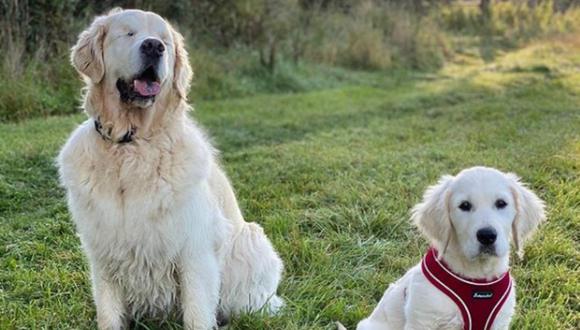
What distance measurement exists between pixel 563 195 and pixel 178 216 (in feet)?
10.6

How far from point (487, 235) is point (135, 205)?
153 cm

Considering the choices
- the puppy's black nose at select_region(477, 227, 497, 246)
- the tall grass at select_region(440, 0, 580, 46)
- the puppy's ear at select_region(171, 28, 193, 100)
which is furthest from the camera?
the tall grass at select_region(440, 0, 580, 46)

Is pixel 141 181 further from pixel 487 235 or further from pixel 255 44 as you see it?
pixel 255 44

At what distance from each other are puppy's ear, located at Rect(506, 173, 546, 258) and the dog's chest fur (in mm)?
1434

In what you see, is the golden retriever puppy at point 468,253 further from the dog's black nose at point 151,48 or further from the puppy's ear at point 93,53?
the puppy's ear at point 93,53

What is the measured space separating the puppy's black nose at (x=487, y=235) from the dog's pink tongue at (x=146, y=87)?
63.1 inches

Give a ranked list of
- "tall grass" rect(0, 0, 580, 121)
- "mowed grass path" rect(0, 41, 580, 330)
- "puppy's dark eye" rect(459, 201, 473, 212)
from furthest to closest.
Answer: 1. "tall grass" rect(0, 0, 580, 121)
2. "mowed grass path" rect(0, 41, 580, 330)
3. "puppy's dark eye" rect(459, 201, 473, 212)

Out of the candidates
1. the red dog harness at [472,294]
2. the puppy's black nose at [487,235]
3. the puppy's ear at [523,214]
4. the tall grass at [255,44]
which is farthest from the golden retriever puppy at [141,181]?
the tall grass at [255,44]

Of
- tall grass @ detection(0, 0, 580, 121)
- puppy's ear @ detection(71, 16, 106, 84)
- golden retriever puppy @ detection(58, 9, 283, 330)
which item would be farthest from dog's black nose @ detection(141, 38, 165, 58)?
tall grass @ detection(0, 0, 580, 121)

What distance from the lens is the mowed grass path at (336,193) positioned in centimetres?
348

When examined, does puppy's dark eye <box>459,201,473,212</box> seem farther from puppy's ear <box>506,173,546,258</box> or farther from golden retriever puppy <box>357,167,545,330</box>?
puppy's ear <box>506,173,546,258</box>

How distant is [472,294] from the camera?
2.78 m

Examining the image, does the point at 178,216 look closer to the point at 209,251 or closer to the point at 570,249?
the point at 209,251

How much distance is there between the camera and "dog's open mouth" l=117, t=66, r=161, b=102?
305 centimetres
